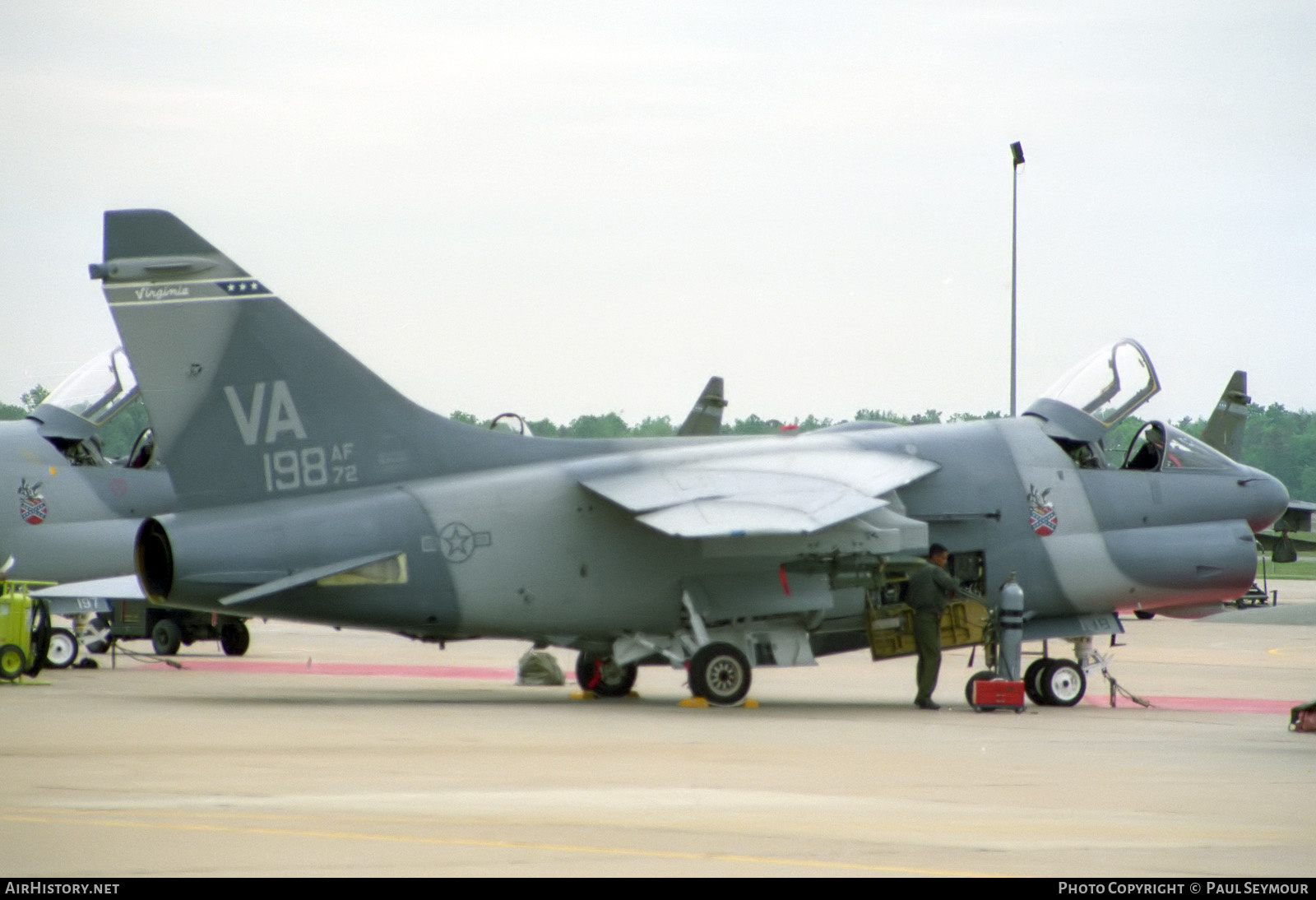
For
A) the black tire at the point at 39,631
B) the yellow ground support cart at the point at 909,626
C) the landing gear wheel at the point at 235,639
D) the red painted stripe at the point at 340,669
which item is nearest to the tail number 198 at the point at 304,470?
the black tire at the point at 39,631

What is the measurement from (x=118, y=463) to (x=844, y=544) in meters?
12.4

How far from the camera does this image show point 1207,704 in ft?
70.5

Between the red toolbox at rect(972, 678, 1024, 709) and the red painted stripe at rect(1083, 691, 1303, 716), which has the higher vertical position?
the red toolbox at rect(972, 678, 1024, 709)

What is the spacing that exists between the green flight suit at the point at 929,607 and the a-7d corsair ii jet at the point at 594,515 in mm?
313

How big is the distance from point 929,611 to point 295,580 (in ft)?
21.9

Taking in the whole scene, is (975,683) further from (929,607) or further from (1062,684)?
(1062,684)

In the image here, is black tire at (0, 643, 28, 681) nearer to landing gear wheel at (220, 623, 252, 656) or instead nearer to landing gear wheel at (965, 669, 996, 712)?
landing gear wheel at (220, 623, 252, 656)

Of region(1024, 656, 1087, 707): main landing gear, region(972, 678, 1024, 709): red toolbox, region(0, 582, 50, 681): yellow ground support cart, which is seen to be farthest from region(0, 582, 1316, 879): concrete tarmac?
region(1024, 656, 1087, 707): main landing gear

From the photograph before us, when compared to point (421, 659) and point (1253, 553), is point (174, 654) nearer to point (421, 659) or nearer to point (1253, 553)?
point (421, 659)

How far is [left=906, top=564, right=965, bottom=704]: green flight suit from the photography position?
19.3 meters

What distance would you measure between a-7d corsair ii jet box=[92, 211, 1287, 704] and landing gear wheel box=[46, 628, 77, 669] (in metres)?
8.42

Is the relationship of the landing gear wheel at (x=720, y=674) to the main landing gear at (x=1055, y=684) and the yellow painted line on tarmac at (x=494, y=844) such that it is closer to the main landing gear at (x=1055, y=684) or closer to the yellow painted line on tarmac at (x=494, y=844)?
the main landing gear at (x=1055, y=684)

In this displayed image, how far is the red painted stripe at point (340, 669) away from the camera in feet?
85.1

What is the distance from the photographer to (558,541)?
19188mm
